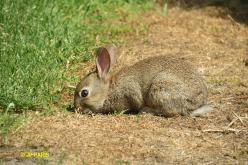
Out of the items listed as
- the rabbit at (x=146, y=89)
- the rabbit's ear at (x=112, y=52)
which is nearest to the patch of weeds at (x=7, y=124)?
the rabbit at (x=146, y=89)

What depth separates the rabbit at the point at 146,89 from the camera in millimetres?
7469

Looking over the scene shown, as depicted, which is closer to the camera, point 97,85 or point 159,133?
point 159,133

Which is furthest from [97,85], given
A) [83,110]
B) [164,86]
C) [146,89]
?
[164,86]

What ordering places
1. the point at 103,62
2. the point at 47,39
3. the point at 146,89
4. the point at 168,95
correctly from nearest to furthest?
the point at 168,95 < the point at 146,89 < the point at 103,62 < the point at 47,39

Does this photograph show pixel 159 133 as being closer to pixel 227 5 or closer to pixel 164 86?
pixel 164 86

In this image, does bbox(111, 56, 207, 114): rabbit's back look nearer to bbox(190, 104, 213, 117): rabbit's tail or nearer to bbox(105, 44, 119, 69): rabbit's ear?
bbox(190, 104, 213, 117): rabbit's tail

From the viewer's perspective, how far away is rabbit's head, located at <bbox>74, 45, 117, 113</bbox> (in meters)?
7.89

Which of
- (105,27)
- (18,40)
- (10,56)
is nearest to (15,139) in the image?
(10,56)

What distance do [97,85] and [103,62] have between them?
0.28 meters

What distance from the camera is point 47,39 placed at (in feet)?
30.3

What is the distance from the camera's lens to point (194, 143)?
21.5ft

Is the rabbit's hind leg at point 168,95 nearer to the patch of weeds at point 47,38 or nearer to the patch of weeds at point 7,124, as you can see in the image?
the patch of weeds at point 47,38

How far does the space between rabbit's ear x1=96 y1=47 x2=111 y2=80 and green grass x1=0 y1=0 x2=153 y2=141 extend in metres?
0.55

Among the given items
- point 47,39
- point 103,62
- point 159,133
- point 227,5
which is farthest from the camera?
point 227,5
